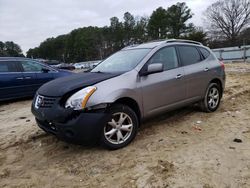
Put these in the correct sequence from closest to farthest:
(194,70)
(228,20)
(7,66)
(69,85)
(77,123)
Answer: (77,123) → (69,85) → (194,70) → (7,66) → (228,20)

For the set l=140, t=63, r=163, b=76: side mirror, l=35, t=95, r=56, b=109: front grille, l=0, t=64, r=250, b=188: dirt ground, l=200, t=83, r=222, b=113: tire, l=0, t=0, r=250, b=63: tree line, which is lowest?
l=0, t=64, r=250, b=188: dirt ground

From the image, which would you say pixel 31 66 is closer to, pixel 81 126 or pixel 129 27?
pixel 81 126

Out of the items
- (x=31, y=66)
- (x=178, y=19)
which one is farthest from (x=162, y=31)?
(x=31, y=66)

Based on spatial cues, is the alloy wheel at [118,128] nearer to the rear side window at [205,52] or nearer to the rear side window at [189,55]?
the rear side window at [189,55]

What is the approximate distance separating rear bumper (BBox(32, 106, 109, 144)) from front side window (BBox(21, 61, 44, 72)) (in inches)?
213

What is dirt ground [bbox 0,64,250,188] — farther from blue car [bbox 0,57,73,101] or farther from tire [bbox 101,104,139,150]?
blue car [bbox 0,57,73,101]

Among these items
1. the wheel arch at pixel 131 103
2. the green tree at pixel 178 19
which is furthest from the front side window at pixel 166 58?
the green tree at pixel 178 19

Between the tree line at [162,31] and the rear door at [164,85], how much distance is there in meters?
40.9

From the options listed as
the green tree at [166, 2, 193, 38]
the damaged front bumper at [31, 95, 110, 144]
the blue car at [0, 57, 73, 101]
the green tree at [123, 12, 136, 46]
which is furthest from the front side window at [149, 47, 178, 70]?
the green tree at [123, 12, 136, 46]

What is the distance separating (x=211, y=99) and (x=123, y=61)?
7.69 feet

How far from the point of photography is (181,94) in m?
4.81

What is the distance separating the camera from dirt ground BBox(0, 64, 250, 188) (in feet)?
9.78

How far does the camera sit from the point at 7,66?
8.06 meters

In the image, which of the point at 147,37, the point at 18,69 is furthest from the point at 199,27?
the point at 18,69
